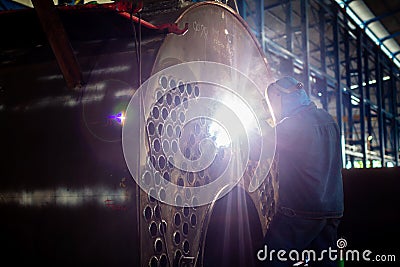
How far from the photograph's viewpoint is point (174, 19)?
1.91m

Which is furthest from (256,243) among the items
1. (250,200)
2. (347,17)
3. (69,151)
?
(347,17)

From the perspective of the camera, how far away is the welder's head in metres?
2.83

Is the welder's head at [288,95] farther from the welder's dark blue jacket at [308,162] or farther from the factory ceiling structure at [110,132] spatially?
the factory ceiling structure at [110,132]

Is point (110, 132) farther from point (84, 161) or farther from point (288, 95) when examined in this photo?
point (288, 95)

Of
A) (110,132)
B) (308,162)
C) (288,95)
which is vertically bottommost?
(308,162)

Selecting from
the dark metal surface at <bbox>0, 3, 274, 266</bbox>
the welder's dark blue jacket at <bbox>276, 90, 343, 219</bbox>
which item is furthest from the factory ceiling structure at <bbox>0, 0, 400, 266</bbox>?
the welder's dark blue jacket at <bbox>276, 90, 343, 219</bbox>

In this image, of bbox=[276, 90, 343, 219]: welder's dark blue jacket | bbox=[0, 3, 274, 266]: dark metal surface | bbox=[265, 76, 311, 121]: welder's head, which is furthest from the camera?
bbox=[265, 76, 311, 121]: welder's head

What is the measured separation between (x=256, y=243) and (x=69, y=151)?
5.22 feet

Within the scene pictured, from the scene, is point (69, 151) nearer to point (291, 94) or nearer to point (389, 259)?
point (291, 94)

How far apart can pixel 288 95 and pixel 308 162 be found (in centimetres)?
51

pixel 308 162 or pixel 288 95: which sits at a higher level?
pixel 288 95

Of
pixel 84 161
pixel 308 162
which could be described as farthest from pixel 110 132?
pixel 308 162

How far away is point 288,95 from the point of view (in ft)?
9.30

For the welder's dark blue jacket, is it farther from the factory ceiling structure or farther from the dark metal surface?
the dark metal surface
